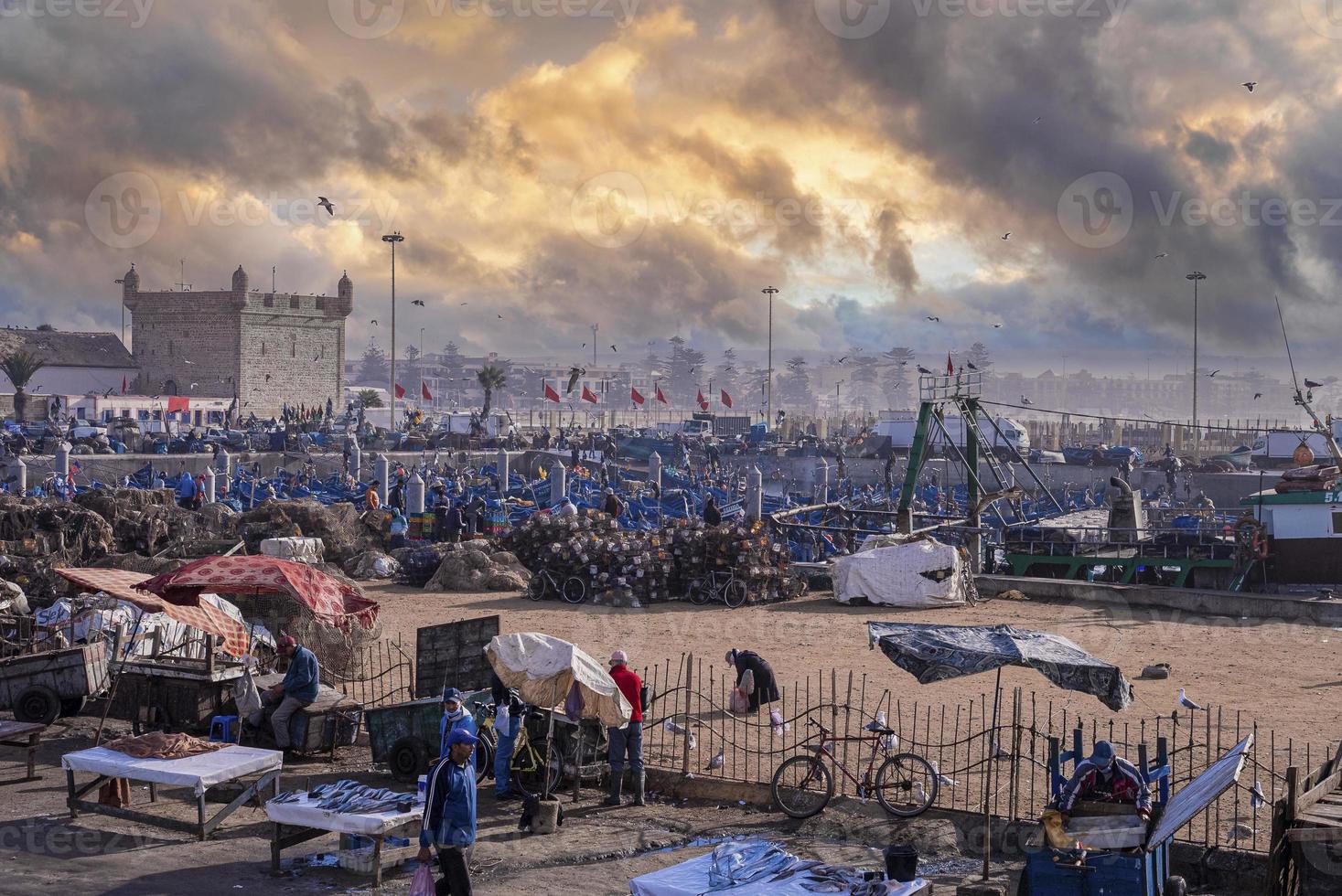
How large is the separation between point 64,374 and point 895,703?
258ft

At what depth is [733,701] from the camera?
535 inches

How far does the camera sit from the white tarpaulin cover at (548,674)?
1060 centimetres

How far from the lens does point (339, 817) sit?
343 inches

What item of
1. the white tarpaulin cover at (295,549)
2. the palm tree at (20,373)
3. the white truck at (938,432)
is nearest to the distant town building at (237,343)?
the palm tree at (20,373)

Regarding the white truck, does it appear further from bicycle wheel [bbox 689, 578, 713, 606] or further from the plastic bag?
the plastic bag

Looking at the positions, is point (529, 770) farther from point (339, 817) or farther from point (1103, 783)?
point (1103, 783)

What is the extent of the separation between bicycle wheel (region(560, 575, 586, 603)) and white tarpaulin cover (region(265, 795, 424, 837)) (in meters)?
14.0

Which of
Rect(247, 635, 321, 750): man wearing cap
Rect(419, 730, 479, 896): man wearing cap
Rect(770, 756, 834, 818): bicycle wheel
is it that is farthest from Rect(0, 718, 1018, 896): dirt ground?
Rect(419, 730, 479, 896): man wearing cap

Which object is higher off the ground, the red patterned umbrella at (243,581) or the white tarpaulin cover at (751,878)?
the red patterned umbrella at (243,581)

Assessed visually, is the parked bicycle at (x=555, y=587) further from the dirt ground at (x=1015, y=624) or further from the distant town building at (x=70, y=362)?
the distant town building at (x=70, y=362)

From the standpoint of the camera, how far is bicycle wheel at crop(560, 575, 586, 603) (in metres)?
23.0

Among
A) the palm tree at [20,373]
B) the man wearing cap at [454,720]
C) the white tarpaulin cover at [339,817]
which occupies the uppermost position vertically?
the palm tree at [20,373]

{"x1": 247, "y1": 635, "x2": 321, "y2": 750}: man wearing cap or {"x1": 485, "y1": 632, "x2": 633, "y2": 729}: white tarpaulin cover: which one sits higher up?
{"x1": 485, "y1": 632, "x2": 633, "y2": 729}: white tarpaulin cover

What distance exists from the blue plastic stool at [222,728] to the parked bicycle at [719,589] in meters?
11.7
